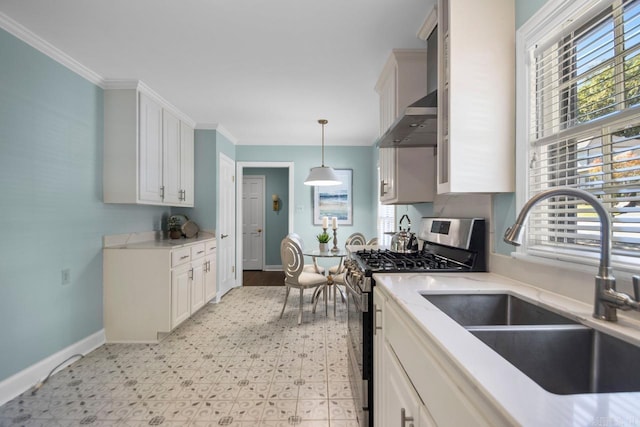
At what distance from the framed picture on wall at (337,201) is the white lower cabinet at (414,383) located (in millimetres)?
3733

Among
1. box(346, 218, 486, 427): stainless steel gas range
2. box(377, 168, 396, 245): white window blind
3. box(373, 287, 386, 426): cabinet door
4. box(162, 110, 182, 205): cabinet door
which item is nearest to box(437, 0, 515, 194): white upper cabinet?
box(346, 218, 486, 427): stainless steel gas range

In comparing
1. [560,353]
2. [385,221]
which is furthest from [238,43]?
[385,221]

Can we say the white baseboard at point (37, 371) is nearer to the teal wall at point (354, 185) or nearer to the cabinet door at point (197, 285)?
the cabinet door at point (197, 285)

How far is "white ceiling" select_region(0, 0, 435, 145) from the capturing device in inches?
72.6

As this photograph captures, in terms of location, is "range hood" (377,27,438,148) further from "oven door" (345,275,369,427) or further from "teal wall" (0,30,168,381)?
"teal wall" (0,30,168,381)

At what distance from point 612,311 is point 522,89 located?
0.98 metres

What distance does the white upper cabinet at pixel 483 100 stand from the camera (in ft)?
4.56

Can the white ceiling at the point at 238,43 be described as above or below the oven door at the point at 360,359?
above

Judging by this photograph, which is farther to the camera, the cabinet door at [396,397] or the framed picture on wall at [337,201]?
the framed picture on wall at [337,201]

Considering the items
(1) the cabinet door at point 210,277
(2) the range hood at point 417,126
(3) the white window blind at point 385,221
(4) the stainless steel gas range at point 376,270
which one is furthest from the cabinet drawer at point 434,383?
(3) the white window blind at point 385,221

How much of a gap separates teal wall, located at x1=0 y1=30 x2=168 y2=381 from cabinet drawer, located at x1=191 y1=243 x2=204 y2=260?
32.9 inches

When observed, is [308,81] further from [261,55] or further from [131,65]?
[131,65]

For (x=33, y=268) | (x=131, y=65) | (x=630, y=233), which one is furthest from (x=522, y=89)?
(x=33, y=268)

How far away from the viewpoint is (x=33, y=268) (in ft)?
7.11
